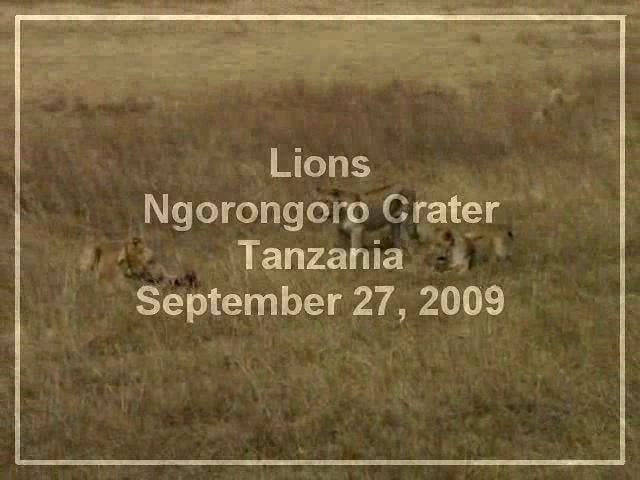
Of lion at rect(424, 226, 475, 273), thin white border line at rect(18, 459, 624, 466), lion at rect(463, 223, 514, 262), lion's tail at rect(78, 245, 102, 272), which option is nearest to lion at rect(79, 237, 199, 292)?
lion's tail at rect(78, 245, 102, 272)

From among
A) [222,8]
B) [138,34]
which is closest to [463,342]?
[138,34]

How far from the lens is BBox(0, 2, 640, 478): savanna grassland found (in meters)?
4.05

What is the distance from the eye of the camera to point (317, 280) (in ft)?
18.5

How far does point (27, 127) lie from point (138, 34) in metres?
6.43

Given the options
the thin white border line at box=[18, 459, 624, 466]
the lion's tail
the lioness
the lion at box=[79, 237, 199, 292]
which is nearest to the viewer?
the thin white border line at box=[18, 459, 624, 466]

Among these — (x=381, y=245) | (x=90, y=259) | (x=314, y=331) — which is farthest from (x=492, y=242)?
(x=90, y=259)

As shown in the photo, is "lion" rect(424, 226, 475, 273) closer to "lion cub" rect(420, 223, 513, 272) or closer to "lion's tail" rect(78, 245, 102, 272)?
"lion cub" rect(420, 223, 513, 272)

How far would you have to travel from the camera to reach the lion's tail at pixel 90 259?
5684 millimetres

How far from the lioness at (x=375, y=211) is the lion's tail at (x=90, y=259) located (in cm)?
142

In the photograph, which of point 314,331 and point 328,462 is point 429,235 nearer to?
point 314,331

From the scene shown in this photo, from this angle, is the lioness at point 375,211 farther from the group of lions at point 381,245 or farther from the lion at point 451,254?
the lion at point 451,254

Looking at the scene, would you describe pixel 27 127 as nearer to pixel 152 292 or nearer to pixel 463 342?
pixel 152 292

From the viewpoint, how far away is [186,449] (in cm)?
396

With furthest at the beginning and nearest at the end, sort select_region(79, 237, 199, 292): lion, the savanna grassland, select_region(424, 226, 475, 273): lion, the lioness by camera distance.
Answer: the lioness → select_region(424, 226, 475, 273): lion → select_region(79, 237, 199, 292): lion → the savanna grassland
